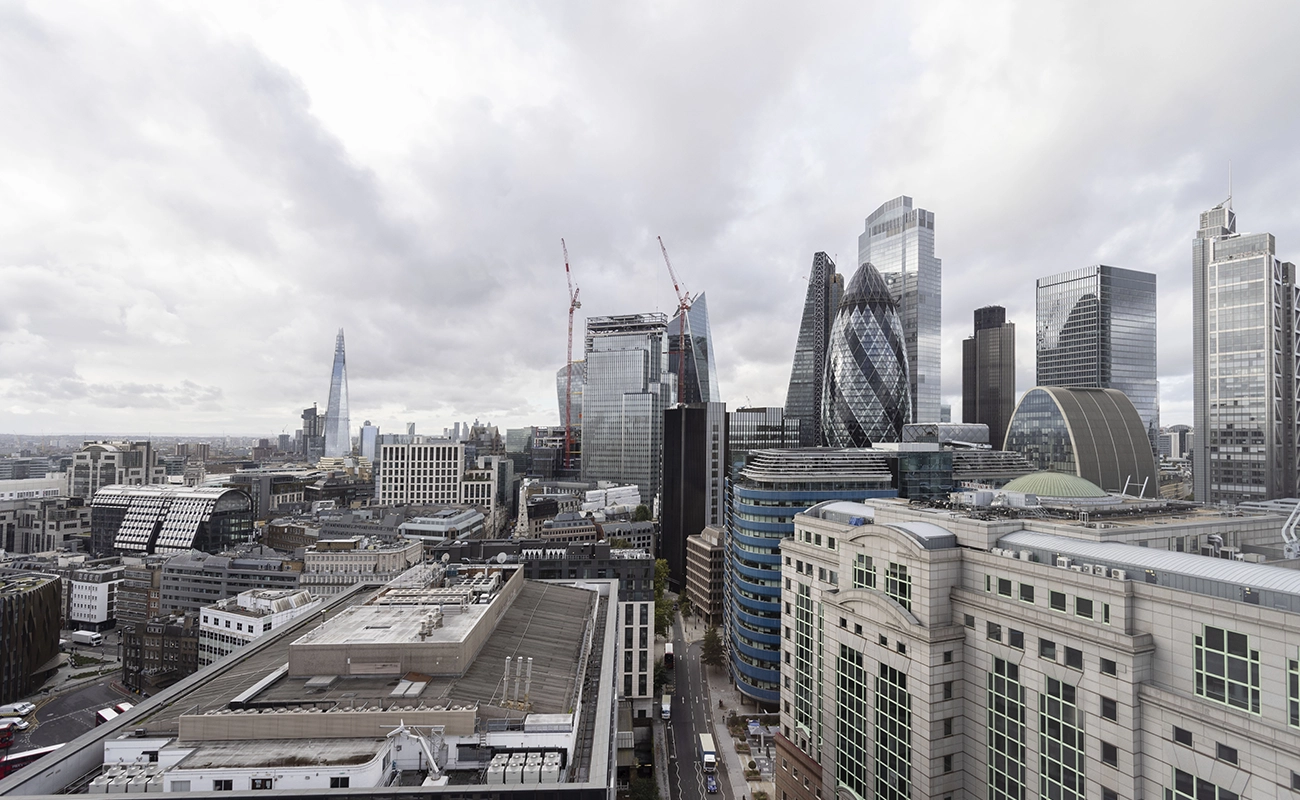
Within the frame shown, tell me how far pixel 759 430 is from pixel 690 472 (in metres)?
26.7

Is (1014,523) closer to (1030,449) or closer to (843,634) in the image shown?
(843,634)

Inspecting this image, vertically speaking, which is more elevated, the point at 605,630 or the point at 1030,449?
the point at 1030,449

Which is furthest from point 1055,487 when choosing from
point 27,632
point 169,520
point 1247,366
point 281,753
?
point 169,520

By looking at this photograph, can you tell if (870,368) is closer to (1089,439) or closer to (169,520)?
(1089,439)

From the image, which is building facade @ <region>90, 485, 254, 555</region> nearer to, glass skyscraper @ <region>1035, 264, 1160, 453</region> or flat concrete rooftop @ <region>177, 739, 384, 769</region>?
flat concrete rooftop @ <region>177, 739, 384, 769</region>

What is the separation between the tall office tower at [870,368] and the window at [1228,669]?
160m

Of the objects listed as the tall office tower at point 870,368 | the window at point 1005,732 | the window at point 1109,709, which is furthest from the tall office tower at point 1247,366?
the window at point 1109,709

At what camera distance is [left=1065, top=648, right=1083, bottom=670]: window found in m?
34.0

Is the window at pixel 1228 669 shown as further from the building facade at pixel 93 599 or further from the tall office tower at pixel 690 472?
the building facade at pixel 93 599

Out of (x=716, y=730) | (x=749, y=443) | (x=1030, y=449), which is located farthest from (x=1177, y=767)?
(x=1030, y=449)

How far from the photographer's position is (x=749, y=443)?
161500 mm

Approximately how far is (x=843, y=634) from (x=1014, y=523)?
15.1 metres

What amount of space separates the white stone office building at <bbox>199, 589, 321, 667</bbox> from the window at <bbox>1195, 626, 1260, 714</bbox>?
9255cm

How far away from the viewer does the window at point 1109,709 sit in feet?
105
